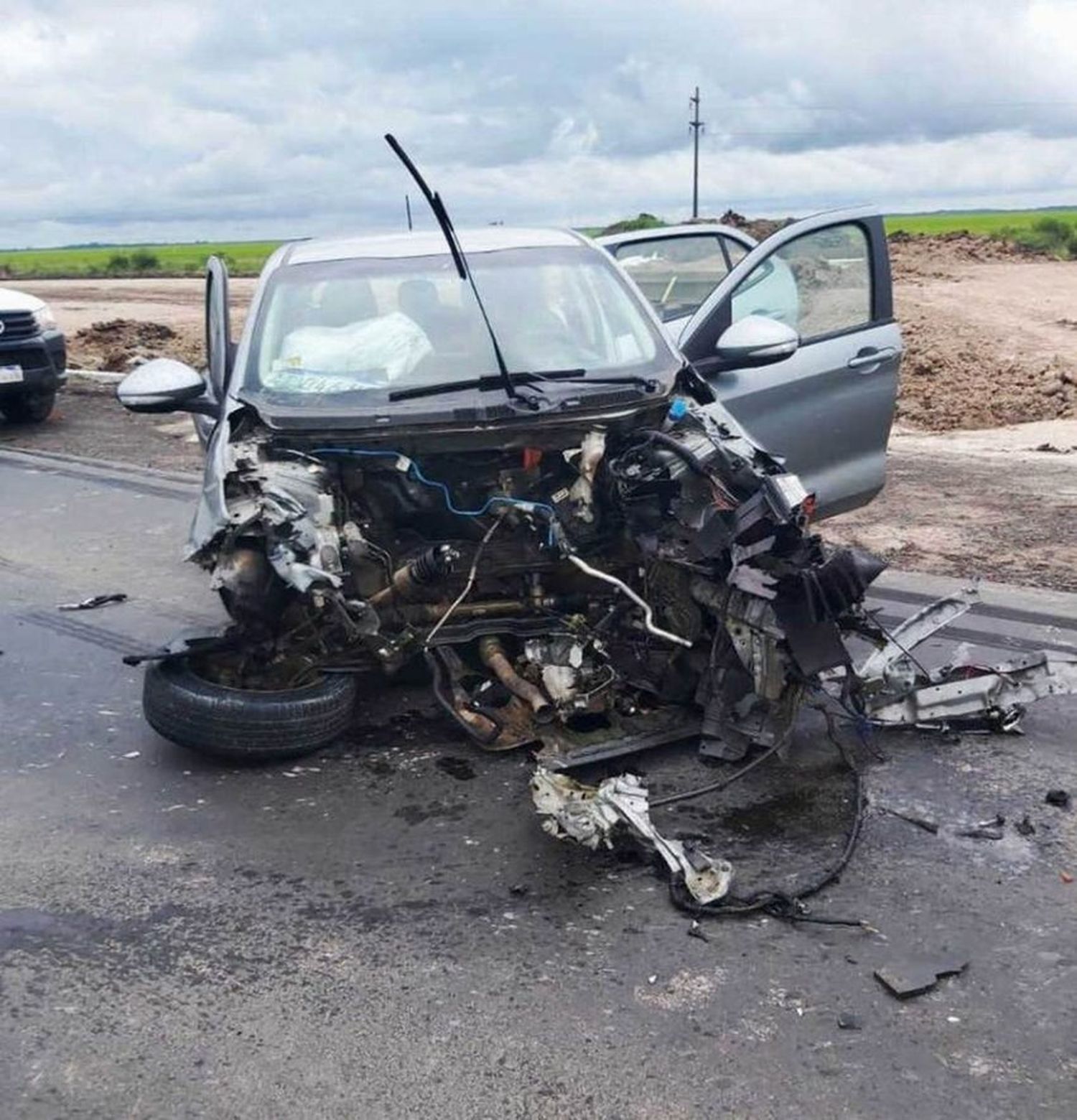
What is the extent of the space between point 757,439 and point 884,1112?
3826mm

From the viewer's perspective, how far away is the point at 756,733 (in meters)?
4.59

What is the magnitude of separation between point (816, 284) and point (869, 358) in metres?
0.45

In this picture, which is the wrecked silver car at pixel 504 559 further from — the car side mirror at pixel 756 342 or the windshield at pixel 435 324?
the car side mirror at pixel 756 342

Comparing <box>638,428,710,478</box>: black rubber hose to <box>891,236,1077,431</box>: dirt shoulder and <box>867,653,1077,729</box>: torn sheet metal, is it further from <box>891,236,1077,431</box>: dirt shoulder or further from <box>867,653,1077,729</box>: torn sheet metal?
<box>891,236,1077,431</box>: dirt shoulder

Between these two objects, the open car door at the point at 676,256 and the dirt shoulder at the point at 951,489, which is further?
the dirt shoulder at the point at 951,489

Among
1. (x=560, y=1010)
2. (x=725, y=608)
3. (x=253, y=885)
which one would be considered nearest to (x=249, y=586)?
(x=253, y=885)

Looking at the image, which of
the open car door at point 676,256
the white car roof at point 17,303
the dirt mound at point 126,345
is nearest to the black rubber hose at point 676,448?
the open car door at point 676,256

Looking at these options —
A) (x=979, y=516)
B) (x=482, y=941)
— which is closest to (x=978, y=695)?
(x=482, y=941)

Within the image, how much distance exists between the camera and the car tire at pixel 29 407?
44.8 feet

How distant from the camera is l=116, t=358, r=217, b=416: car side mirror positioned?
5.53 m

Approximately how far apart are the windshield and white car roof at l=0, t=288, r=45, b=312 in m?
8.14

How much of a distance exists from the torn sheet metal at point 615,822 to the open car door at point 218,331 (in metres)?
2.51

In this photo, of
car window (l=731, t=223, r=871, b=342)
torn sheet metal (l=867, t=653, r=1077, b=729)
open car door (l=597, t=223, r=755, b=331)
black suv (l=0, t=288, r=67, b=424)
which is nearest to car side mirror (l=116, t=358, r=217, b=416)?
car window (l=731, t=223, r=871, b=342)

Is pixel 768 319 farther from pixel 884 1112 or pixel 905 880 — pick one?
pixel 884 1112
